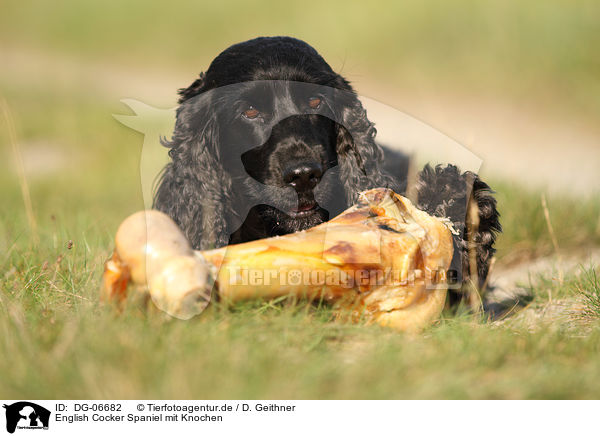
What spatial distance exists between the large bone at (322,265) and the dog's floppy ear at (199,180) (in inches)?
38.9

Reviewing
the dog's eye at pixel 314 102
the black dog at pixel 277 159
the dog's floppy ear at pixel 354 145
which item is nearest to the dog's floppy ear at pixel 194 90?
the black dog at pixel 277 159

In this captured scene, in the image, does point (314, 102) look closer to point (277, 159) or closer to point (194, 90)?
point (277, 159)

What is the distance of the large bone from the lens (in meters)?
2.00

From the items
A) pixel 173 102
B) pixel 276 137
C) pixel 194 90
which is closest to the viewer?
pixel 276 137

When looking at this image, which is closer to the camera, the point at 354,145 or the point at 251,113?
the point at 251,113

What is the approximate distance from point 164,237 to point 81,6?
1857 cm

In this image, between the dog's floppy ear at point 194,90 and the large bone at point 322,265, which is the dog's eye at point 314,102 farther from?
the large bone at point 322,265

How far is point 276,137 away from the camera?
303cm

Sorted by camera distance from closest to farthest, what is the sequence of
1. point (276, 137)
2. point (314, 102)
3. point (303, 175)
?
point (303, 175) < point (276, 137) < point (314, 102)

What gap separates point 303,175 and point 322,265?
0.81 meters

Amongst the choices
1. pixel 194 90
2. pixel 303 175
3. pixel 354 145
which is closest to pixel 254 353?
pixel 303 175

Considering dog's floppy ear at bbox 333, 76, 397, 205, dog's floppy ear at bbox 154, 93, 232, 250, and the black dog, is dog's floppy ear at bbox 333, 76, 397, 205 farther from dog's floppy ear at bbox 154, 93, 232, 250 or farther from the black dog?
dog's floppy ear at bbox 154, 93, 232, 250

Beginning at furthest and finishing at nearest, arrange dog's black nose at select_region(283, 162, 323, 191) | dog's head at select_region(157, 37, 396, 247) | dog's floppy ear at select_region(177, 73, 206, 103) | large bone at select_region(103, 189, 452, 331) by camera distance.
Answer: dog's floppy ear at select_region(177, 73, 206, 103)
dog's head at select_region(157, 37, 396, 247)
dog's black nose at select_region(283, 162, 323, 191)
large bone at select_region(103, 189, 452, 331)

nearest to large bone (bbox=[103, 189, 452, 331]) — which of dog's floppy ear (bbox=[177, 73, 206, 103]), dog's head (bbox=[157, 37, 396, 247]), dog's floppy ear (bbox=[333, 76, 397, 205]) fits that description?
dog's head (bbox=[157, 37, 396, 247])
